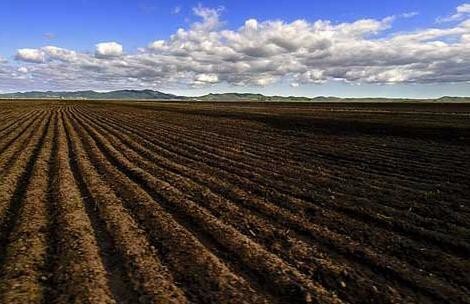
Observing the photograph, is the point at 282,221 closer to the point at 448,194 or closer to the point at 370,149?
the point at 448,194

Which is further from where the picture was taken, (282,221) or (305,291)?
(282,221)

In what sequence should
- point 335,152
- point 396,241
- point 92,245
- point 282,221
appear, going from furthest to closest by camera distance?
point 335,152 → point 282,221 → point 396,241 → point 92,245

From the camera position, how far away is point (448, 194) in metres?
11.2

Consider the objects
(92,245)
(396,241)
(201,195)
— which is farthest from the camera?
(201,195)

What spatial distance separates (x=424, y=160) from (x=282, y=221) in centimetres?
1025

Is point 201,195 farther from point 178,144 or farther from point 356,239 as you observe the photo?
point 178,144

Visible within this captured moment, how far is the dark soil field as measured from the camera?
572cm

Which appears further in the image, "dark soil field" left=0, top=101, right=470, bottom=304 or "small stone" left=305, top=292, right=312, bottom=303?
"dark soil field" left=0, top=101, right=470, bottom=304

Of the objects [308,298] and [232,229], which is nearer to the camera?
[308,298]

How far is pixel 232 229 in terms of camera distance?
8141 millimetres

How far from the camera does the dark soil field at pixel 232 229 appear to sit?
5723mm

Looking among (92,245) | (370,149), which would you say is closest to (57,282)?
(92,245)

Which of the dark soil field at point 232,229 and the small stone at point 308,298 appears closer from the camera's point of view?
the small stone at point 308,298

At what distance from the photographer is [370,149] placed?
64.8 feet
